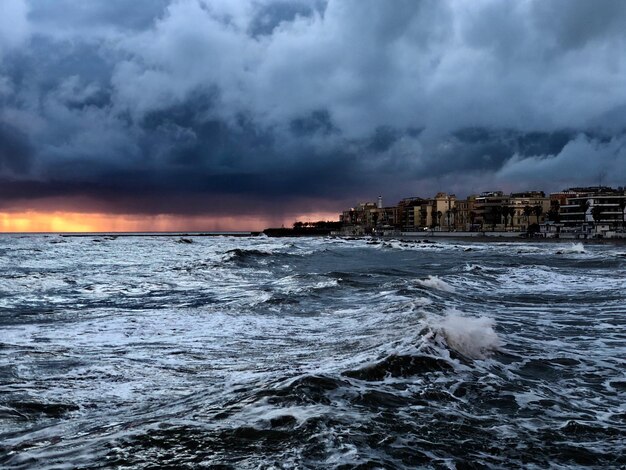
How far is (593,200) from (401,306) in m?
129

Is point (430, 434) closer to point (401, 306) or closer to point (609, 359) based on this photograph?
point (609, 359)

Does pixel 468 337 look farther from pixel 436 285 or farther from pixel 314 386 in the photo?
pixel 436 285

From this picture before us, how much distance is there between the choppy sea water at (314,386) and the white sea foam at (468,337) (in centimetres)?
4

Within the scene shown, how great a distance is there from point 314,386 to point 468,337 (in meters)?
4.18

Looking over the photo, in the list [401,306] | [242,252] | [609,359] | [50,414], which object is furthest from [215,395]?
[242,252]

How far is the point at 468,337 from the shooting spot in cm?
998

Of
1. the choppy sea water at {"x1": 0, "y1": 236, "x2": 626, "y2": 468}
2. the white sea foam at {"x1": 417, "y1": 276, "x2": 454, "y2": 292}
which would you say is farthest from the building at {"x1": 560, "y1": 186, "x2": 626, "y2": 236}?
the choppy sea water at {"x1": 0, "y1": 236, "x2": 626, "y2": 468}

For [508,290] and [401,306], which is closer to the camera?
[401,306]

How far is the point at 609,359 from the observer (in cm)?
920

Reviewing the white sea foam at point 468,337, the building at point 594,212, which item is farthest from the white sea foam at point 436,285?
the building at point 594,212

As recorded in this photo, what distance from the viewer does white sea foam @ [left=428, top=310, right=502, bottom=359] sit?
31.0 ft

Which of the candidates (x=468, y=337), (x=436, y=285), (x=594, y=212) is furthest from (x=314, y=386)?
(x=594, y=212)

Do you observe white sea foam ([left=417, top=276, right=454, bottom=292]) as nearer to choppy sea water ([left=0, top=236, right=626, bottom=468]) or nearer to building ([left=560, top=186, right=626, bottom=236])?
choppy sea water ([left=0, top=236, right=626, bottom=468])

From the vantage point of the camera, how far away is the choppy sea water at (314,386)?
502 cm
